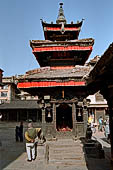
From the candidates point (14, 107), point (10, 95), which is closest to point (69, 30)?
point (14, 107)

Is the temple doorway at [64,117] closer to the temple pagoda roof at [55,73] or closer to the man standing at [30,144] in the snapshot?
the temple pagoda roof at [55,73]

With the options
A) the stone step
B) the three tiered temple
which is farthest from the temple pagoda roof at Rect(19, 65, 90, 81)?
the stone step

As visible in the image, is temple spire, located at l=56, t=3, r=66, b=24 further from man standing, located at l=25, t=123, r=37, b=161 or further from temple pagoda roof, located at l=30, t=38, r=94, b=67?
man standing, located at l=25, t=123, r=37, b=161

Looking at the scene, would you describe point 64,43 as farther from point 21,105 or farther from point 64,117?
point 21,105

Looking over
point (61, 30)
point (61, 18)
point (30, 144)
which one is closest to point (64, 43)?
point (61, 30)

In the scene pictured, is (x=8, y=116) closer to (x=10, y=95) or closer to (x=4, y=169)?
(x=10, y=95)

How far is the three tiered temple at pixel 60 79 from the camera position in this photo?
11.7 metres

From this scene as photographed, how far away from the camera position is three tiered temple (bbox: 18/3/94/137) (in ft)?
38.4

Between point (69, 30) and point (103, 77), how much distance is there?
11.0 metres

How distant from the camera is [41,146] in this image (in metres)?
9.57

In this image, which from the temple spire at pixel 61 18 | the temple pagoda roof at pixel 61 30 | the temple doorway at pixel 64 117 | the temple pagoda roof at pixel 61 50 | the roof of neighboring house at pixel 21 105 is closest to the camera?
the temple pagoda roof at pixel 61 50

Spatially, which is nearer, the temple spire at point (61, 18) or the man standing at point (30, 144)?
the man standing at point (30, 144)

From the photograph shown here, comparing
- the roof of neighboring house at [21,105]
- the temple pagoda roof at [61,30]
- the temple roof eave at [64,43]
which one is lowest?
the roof of neighboring house at [21,105]

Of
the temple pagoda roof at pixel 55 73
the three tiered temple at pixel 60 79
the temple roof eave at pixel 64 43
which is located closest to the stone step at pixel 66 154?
the three tiered temple at pixel 60 79
